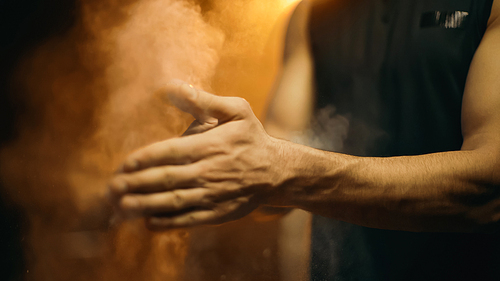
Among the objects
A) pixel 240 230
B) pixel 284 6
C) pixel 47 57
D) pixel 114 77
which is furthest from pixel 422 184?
pixel 47 57

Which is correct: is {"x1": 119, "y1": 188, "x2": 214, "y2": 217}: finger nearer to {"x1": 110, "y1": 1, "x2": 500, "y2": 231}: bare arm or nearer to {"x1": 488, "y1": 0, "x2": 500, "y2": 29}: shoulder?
{"x1": 110, "y1": 1, "x2": 500, "y2": 231}: bare arm

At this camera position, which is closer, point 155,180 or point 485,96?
point 155,180


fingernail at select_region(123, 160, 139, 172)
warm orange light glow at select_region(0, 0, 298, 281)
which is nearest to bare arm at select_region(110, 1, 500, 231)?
fingernail at select_region(123, 160, 139, 172)

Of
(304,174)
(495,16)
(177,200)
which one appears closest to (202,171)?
(177,200)

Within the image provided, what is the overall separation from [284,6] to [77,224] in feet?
2.39

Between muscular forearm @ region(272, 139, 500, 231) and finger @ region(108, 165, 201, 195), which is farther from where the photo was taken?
muscular forearm @ region(272, 139, 500, 231)

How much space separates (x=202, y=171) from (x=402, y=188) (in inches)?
16.4

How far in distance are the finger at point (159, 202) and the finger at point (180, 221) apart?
1 cm

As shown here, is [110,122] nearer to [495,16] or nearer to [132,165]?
[132,165]

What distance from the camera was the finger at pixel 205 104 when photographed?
15.5 inches

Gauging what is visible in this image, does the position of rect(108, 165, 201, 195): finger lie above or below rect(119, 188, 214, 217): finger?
above

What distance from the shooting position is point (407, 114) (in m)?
0.67

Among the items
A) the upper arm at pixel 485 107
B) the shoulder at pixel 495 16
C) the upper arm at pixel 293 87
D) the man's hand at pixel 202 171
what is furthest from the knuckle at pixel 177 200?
the shoulder at pixel 495 16

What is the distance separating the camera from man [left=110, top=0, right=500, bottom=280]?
39cm
